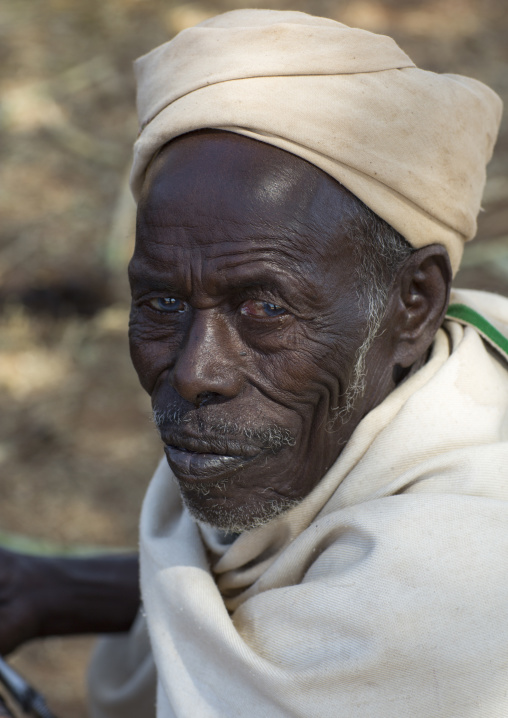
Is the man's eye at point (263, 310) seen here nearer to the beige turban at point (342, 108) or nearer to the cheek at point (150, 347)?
the cheek at point (150, 347)

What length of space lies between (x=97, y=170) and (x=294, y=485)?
5.07 meters

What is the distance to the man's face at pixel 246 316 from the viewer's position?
69.1 inches

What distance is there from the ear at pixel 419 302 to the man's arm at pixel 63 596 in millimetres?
1321

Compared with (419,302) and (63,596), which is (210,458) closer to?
(419,302)

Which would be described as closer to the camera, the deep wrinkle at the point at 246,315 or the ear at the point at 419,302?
the deep wrinkle at the point at 246,315

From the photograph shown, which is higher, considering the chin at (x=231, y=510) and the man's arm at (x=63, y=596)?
the chin at (x=231, y=510)

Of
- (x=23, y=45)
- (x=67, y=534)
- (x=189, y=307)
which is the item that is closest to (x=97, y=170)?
(x=23, y=45)

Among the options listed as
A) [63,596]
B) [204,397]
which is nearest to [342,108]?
[204,397]

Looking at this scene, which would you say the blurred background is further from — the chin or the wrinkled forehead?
the chin

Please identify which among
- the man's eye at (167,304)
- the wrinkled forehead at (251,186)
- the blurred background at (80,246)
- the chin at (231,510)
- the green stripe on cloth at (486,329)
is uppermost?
the wrinkled forehead at (251,186)

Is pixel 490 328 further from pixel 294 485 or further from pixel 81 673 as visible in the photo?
pixel 81 673

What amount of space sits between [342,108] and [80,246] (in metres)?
4.33

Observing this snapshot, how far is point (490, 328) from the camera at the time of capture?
2.02m

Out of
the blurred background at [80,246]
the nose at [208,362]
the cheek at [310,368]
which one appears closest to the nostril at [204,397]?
the nose at [208,362]
